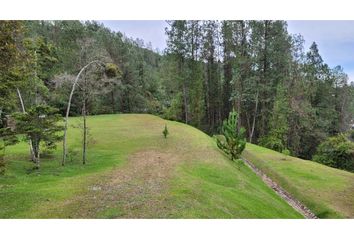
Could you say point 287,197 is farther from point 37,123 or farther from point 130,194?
point 37,123

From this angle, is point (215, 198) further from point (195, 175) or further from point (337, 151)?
point (337, 151)

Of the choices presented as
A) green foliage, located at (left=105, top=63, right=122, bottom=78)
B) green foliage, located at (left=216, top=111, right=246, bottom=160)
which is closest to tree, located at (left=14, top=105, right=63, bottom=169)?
green foliage, located at (left=105, top=63, right=122, bottom=78)

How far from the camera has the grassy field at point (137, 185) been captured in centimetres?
1300

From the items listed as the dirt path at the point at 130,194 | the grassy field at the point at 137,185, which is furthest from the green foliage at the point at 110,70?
the dirt path at the point at 130,194

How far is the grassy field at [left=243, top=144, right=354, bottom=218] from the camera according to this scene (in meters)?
18.7

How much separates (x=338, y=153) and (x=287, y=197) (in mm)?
15931

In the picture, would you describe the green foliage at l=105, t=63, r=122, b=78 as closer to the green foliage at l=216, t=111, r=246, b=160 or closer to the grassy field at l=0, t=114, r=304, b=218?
the grassy field at l=0, t=114, r=304, b=218

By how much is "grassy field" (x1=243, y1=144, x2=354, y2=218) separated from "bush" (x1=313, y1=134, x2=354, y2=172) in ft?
24.6

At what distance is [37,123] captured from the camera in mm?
19797

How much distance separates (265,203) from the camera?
16.7 metres

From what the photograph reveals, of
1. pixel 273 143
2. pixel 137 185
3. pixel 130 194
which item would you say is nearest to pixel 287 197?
pixel 137 185

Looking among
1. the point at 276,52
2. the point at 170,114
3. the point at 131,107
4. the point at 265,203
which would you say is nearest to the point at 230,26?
the point at 276,52

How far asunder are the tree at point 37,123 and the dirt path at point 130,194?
4.70 meters

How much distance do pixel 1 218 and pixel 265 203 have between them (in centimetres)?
1165
